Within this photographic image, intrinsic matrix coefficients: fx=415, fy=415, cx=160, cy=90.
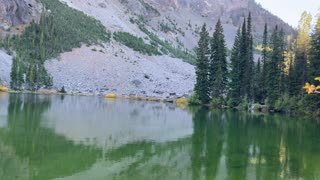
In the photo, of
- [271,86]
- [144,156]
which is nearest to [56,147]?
[144,156]

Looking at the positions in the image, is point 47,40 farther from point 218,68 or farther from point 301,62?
point 301,62

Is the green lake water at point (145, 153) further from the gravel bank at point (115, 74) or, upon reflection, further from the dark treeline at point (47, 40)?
the gravel bank at point (115, 74)

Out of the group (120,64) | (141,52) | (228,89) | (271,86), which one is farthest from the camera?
(141,52)

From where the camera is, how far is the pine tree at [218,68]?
274ft

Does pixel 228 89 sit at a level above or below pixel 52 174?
above

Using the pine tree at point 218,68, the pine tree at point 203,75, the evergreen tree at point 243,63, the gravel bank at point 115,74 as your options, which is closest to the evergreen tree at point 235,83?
the evergreen tree at point 243,63

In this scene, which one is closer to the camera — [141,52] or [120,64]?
[120,64]

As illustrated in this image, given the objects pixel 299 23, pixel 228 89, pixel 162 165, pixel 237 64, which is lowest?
pixel 162 165

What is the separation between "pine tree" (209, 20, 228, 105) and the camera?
274 feet

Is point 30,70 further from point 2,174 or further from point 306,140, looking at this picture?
point 2,174

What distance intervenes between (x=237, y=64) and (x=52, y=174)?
234ft

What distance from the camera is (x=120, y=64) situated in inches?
5635

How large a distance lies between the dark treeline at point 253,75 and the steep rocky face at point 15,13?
254ft

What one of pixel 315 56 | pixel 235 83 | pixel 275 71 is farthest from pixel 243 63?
pixel 315 56
